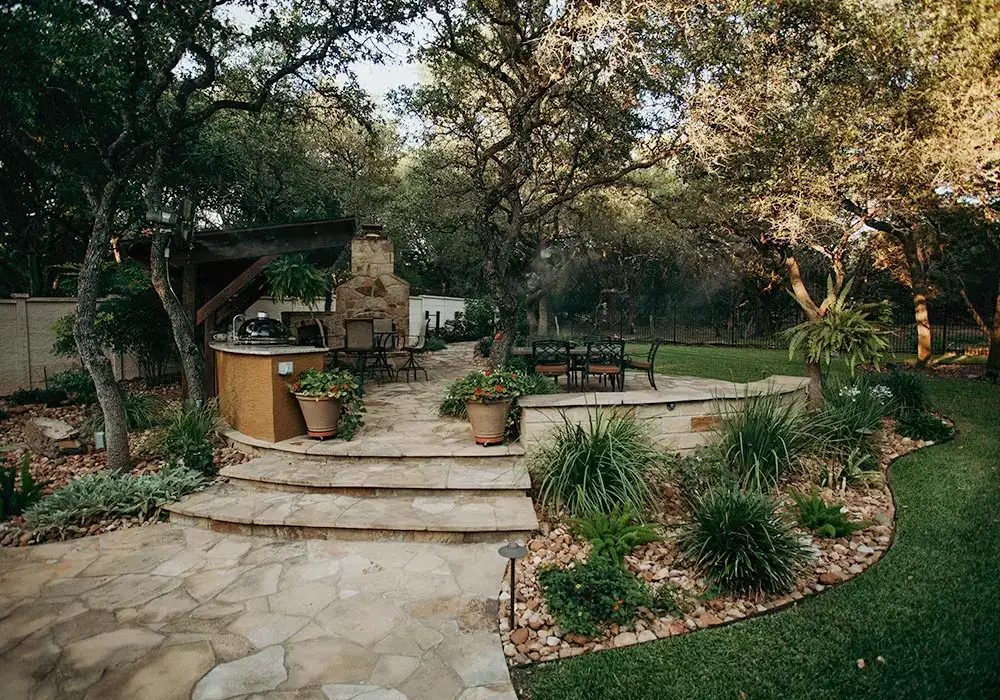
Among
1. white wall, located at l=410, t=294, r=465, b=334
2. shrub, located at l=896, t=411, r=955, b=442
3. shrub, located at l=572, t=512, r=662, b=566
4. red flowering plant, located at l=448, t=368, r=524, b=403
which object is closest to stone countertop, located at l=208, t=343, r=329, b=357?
red flowering plant, located at l=448, t=368, r=524, b=403

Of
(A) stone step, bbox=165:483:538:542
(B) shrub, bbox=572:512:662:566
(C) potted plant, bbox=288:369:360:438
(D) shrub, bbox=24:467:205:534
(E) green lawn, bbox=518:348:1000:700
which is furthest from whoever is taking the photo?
(C) potted plant, bbox=288:369:360:438

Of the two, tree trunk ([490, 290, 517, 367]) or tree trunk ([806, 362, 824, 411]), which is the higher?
tree trunk ([490, 290, 517, 367])

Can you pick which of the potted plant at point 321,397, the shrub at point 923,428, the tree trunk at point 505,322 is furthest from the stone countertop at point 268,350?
the shrub at point 923,428

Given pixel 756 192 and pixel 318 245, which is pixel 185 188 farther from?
pixel 756 192

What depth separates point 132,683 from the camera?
246cm

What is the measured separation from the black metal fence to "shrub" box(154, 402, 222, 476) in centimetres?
1249

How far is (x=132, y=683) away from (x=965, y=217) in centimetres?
1647

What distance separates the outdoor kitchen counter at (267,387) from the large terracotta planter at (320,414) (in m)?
0.20

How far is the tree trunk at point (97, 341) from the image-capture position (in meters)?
5.20

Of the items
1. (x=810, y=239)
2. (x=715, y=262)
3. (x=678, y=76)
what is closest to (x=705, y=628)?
(x=810, y=239)

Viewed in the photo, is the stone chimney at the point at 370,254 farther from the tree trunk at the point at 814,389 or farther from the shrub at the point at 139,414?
the tree trunk at the point at 814,389

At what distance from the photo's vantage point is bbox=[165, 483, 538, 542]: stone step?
395cm

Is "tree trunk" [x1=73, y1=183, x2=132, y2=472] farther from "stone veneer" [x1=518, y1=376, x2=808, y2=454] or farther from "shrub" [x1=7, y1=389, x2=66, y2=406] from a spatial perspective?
"stone veneer" [x1=518, y1=376, x2=808, y2=454]

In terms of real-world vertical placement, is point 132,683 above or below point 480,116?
below
